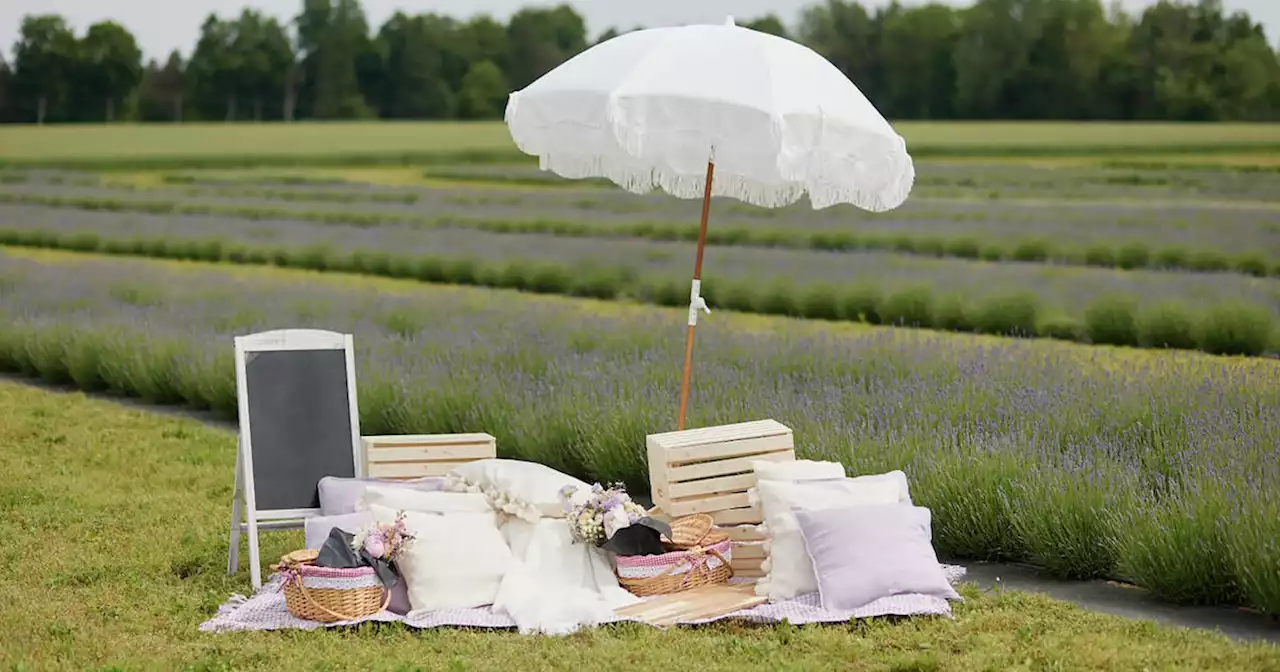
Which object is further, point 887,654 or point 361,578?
point 361,578

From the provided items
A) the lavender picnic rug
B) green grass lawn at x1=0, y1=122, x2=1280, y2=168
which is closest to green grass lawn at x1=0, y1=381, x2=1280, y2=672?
the lavender picnic rug

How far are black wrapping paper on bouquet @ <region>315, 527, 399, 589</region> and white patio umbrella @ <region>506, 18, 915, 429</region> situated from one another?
1.44 metres

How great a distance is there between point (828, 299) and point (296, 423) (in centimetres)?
796

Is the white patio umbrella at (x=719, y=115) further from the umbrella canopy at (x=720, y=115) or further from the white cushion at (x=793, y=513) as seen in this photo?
the white cushion at (x=793, y=513)

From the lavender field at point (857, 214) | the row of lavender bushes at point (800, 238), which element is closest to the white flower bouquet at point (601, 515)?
the row of lavender bushes at point (800, 238)

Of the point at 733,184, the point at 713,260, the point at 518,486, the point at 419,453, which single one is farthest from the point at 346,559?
the point at 713,260

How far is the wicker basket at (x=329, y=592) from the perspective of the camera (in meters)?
4.23

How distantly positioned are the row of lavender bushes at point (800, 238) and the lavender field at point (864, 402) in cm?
387

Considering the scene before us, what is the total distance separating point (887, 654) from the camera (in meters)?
3.88

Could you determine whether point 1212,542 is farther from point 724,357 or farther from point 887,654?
point 724,357

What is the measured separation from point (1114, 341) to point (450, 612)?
25.1ft

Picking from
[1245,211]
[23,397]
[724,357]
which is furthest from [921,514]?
[1245,211]

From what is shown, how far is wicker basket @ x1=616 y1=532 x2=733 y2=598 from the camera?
4.52 meters

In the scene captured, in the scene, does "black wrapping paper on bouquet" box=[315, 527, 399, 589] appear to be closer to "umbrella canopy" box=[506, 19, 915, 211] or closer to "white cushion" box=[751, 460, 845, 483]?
"white cushion" box=[751, 460, 845, 483]
